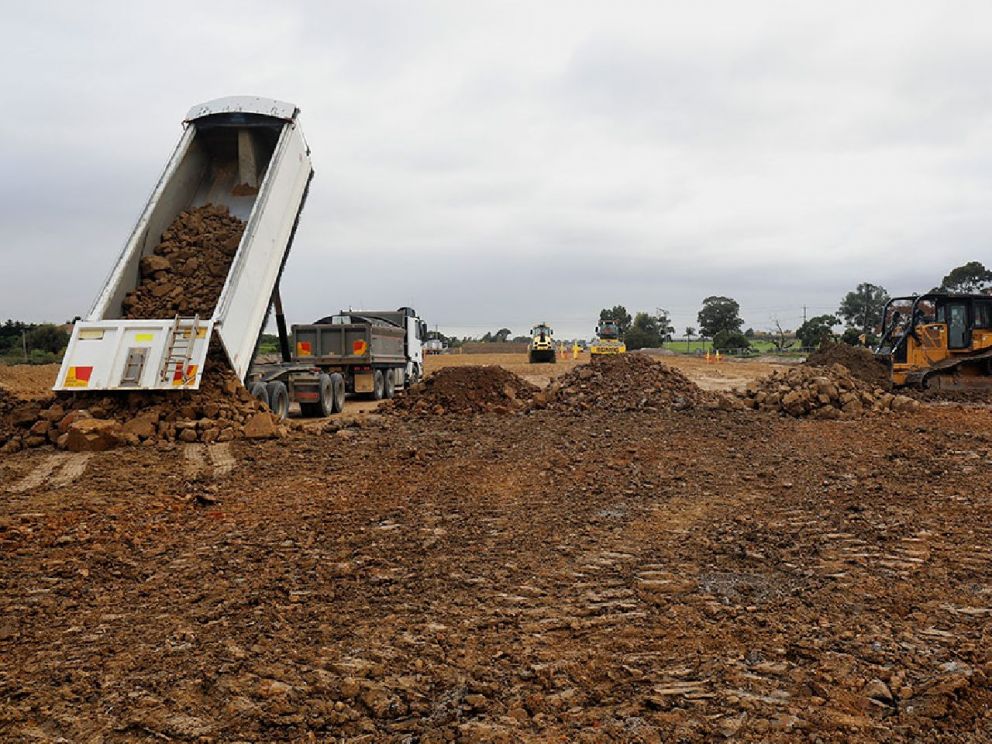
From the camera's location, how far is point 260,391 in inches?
459

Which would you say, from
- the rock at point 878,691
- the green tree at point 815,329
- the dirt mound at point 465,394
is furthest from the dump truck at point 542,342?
the rock at point 878,691

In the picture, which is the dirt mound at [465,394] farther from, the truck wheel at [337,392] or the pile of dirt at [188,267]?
the pile of dirt at [188,267]

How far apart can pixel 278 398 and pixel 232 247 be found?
105 inches

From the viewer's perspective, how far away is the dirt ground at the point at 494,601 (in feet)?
9.24

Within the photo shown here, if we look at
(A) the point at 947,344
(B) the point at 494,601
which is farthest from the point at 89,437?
(A) the point at 947,344

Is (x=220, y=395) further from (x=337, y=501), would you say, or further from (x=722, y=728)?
(x=722, y=728)

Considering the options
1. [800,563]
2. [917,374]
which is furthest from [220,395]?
[917,374]

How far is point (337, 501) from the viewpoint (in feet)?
21.6

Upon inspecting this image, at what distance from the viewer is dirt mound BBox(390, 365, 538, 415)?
13.9 metres

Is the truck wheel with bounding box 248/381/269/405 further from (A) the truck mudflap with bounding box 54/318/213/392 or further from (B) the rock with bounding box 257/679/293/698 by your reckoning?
(B) the rock with bounding box 257/679/293/698

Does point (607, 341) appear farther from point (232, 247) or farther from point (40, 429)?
point (40, 429)

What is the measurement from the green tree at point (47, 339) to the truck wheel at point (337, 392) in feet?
83.8

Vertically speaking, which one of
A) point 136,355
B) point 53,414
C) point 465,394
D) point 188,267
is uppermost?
point 188,267

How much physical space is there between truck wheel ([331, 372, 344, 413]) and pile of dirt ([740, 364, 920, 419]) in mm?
7986
